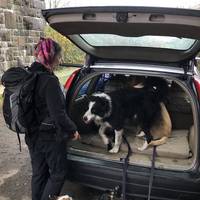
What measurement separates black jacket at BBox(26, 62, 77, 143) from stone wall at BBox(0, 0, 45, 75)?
8.09 metres

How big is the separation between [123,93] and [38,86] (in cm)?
131

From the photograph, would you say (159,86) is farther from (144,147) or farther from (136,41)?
(144,147)

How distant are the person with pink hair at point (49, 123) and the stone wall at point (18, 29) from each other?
315 inches

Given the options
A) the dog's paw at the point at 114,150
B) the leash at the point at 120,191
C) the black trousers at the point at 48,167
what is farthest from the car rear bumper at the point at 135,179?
the dog's paw at the point at 114,150

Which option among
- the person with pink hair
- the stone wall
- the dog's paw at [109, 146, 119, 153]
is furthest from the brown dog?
the stone wall

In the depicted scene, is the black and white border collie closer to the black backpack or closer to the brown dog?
the brown dog

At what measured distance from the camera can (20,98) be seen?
3.54 meters

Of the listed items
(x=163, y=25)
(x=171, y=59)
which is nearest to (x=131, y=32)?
(x=163, y=25)

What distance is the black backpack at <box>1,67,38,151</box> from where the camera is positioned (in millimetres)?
3514

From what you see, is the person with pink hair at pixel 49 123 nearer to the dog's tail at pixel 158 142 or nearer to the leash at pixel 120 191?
the leash at pixel 120 191

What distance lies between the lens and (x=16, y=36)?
12609 mm

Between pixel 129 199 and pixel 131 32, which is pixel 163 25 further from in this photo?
pixel 129 199

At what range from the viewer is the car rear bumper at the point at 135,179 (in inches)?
146

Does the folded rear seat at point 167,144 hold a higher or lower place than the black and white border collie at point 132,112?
lower
